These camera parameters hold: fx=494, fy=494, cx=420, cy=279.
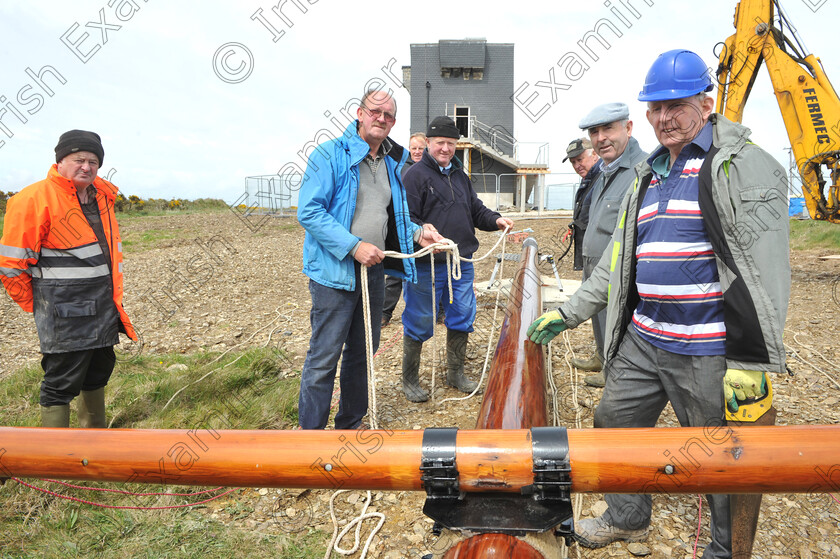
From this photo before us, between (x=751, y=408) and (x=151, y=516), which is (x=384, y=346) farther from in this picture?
(x=751, y=408)

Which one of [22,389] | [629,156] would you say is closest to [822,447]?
[629,156]

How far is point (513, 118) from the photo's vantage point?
89.8 feet

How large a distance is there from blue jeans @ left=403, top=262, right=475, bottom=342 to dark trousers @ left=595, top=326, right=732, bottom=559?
6.53 feet

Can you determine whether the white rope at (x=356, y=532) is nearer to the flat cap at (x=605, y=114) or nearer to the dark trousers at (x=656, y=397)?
the dark trousers at (x=656, y=397)

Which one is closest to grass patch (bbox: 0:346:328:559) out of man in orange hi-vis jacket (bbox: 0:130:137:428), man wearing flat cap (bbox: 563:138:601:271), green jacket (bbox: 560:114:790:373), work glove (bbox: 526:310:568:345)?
man in orange hi-vis jacket (bbox: 0:130:137:428)

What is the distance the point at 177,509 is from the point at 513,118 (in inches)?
1079

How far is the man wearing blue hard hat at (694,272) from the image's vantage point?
5.94 feet

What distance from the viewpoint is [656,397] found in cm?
230

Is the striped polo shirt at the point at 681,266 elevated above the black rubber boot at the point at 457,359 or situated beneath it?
elevated above

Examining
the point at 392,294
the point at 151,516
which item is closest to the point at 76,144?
the point at 151,516

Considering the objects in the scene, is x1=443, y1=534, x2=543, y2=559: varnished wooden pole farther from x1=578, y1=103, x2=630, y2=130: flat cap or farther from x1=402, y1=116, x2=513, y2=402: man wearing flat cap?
x1=578, y1=103, x2=630, y2=130: flat cap

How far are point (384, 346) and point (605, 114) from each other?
11.6 feet

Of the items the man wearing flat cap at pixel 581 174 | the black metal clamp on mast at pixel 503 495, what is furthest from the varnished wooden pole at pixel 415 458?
the man wearing flat cap at pixel 581 174

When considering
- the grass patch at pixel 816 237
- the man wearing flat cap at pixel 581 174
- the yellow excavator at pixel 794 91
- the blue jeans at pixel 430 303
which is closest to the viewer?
the blue jeans at pixel 430 303
